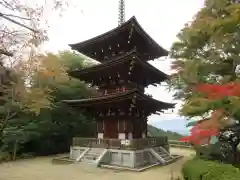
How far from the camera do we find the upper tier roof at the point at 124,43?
18172mm

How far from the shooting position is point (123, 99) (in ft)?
54.2

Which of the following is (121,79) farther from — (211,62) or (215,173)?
(215,173)

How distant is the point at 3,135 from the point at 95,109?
8.28m

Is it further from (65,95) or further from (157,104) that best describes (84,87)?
(157,104)

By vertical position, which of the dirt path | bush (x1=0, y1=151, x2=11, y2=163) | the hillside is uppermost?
the hillside

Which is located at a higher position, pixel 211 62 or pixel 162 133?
pixel 211 62

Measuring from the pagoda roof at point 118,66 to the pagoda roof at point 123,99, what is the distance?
213 centimetres

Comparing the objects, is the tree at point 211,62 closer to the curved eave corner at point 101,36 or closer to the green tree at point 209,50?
the green tree at point 209,50

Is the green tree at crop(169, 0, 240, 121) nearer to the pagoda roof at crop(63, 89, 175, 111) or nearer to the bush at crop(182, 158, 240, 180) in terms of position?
the bush at crop(182, 158, 240, 180)

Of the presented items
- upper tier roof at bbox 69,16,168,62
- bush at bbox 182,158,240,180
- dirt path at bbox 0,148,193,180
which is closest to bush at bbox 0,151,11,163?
dirt path at bbox 0,148,193,180

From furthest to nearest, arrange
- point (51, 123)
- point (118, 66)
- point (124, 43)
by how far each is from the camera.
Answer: point (51, 123)
point (124, 43)
point (118, 66)

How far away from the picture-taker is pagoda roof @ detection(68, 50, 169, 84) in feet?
55.5

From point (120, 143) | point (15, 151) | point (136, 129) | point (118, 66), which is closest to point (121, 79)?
point (118, 66)

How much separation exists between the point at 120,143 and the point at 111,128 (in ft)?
7.22
